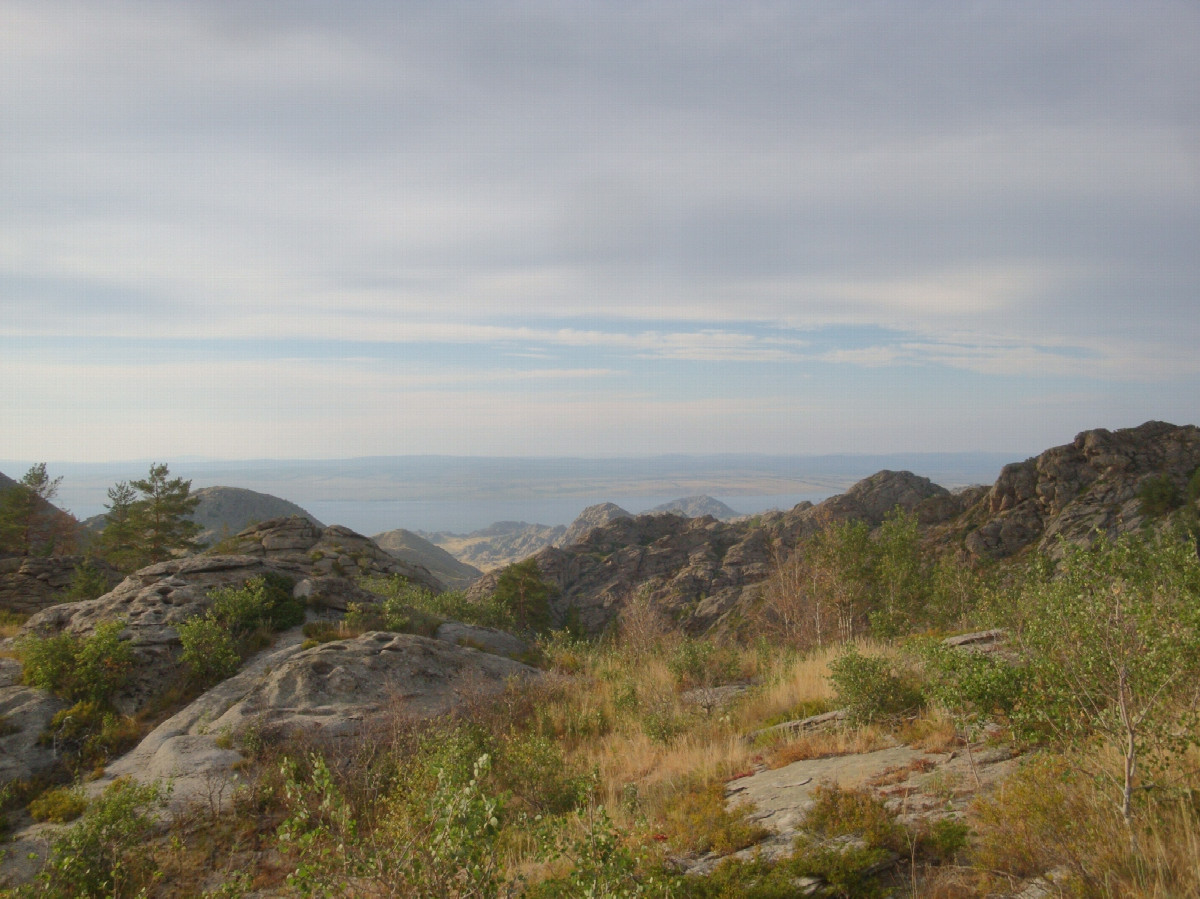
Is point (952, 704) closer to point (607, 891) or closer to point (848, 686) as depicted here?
point (848, 686)

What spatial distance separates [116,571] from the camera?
2945 centimetres

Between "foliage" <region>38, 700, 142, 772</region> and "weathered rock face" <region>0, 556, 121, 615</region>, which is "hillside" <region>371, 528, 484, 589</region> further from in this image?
"foliage" <region>38, 700, 142, 772</region>

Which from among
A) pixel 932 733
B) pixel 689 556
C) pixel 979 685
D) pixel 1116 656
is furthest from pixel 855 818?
pixel 689 556

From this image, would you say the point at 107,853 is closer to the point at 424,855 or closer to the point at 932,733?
the point at 424,855

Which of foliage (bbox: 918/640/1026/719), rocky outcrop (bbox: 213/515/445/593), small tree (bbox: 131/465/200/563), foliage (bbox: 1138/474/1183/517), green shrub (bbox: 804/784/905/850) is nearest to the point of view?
green shrub (bbox: 804/784/905/850)

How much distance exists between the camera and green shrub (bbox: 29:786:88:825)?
8.39 m

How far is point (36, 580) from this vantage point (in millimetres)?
27781

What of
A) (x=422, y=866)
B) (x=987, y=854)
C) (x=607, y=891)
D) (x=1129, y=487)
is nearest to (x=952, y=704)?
(x=987, y=854)

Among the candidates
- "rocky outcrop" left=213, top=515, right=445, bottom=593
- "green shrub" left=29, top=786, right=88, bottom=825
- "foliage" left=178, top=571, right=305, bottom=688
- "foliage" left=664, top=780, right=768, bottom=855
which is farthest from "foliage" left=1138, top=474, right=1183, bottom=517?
"green shrub" left=29, top=786, right=88, bottom=825

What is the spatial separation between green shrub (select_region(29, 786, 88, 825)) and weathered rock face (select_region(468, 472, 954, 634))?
63308 mm

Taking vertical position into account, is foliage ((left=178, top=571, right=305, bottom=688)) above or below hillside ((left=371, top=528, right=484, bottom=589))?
above

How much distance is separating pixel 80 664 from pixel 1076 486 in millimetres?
99819

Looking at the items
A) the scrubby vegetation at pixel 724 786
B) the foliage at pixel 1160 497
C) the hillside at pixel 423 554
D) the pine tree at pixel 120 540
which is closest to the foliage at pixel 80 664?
the scrubby vegetation at pixel 724 786

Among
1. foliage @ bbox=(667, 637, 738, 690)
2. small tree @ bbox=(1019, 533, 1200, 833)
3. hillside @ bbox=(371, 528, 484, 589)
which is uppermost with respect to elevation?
small tree @ bbox=(1019, 533, 1200, 833)
